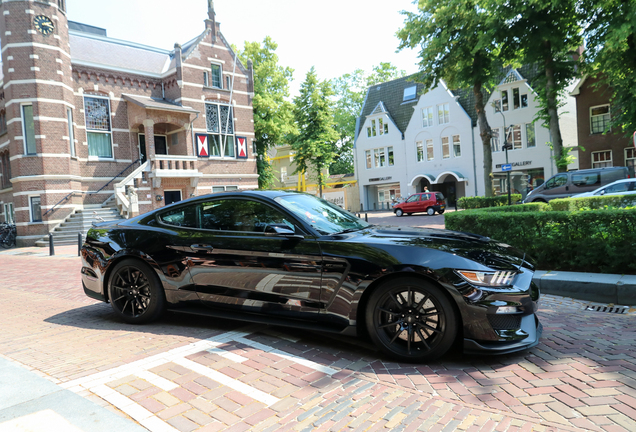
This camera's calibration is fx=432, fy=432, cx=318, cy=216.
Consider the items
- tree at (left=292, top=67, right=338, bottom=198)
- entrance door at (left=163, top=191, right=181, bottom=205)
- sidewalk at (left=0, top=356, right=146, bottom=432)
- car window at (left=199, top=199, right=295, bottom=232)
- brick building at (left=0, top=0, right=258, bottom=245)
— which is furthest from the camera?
tree at (left=292, top=67, right=338, bottom=198)

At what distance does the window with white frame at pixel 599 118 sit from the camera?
2834 cm

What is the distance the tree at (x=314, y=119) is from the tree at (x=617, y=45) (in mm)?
Result: 16104

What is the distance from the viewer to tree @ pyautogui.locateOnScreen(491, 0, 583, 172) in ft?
50.6

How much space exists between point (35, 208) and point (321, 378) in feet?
71.3

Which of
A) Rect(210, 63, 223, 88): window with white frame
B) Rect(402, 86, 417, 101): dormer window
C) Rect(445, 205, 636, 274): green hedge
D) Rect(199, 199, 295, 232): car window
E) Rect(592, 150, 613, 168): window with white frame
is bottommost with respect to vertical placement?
Rect(445, 205, 636, 274): green hedge

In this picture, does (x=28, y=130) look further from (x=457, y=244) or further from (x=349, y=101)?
(x=349, y=101)

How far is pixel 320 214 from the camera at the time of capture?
4.32 meters

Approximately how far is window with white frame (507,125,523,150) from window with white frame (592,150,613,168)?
5781 mm

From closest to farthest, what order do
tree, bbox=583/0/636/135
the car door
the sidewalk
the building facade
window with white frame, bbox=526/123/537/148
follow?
1. the sidewalk
2. the car door
3. tree, bbox=583/0/636/135
4. the building facade
5. window with white frame, bbox=526/123/537/148

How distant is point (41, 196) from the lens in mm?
20141

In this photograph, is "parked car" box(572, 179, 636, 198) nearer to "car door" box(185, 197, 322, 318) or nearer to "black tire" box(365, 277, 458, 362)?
"black tire" box(365, 277, 458, 362)

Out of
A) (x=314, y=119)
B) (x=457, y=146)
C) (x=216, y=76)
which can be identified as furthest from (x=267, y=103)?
(x=457, y=146)

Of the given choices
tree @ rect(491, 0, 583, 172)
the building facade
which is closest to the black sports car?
tree @ rect(491, 0, 583, 172)

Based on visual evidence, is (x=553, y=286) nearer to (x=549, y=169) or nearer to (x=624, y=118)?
(x=624, y=118)
